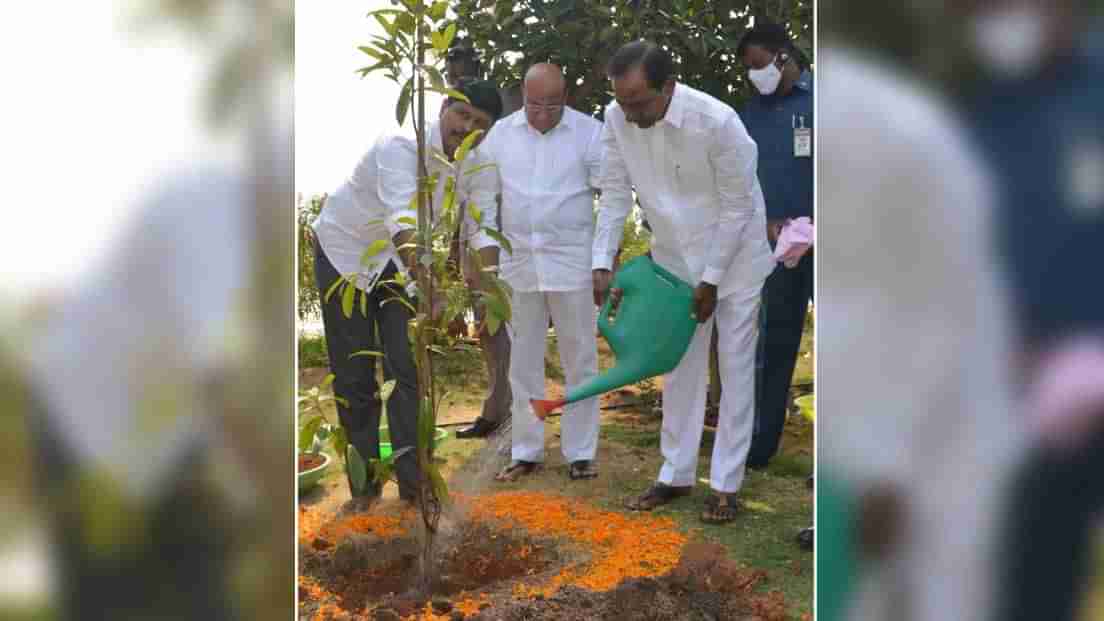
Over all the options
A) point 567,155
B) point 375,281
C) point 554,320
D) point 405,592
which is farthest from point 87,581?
point 567,155

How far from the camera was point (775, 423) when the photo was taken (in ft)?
10.1

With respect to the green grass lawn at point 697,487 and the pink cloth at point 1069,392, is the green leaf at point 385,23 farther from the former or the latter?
the pink cloth at point 1069,392

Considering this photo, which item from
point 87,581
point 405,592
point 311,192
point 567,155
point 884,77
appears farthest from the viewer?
point 567,155

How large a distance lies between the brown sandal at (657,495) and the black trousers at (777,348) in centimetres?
24

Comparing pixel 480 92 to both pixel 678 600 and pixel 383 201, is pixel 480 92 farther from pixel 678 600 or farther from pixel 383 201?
pixel 678 600

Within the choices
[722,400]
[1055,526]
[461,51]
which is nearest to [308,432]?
[461,51]

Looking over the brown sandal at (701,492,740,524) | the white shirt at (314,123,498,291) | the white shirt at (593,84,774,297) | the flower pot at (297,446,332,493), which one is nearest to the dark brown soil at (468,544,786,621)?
the brown sandal at (701,492,740,524)

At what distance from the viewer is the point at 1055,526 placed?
2160 mm

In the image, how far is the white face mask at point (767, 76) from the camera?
2891 mm

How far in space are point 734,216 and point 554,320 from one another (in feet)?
2.04

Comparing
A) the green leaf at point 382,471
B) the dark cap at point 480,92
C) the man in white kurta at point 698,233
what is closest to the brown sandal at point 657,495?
the man in white kurta at point 698,233

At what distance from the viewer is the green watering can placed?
3.03 meters

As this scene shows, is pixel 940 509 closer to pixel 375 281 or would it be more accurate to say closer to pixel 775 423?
pixel 775 423

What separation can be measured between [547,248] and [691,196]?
0.47 meters
